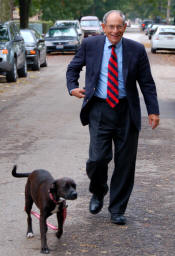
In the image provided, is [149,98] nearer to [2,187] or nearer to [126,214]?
[126,214]

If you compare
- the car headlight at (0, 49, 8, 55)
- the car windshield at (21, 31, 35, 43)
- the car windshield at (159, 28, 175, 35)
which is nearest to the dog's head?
the car headlight at (0, 49, 8, 55)

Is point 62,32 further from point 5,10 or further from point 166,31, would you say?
point 5,10

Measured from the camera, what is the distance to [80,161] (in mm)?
8289

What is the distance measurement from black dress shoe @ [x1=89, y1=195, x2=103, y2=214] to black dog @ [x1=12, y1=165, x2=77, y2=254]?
0.71 m

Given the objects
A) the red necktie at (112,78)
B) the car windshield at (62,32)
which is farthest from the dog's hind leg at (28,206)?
the car windshield at (62,32)

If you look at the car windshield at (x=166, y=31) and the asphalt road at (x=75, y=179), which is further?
the car windshield at (x=166, y=31)

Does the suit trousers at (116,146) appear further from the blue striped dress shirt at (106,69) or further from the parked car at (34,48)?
the parked car at (34,48)

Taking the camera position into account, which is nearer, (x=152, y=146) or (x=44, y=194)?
(x=44, y=194)

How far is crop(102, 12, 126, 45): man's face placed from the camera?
516 centimetres

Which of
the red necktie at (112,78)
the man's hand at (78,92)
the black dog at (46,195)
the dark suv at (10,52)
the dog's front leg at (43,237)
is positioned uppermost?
the red necktie at (112,78)

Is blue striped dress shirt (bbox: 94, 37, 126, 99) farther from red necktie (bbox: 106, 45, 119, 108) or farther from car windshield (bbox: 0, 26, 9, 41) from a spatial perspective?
car windshield (bbox: 0, 26, 9, 41)

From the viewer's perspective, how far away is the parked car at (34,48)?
926 inches

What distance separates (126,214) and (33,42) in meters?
18.9

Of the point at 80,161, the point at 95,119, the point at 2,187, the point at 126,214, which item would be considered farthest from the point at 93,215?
the point at 80,161
